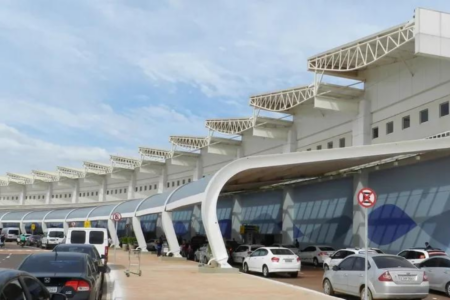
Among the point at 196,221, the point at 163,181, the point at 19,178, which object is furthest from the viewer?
the point at 19,178

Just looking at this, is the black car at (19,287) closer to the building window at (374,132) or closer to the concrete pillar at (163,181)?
the building window at (374,132)

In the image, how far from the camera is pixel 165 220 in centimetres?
3872

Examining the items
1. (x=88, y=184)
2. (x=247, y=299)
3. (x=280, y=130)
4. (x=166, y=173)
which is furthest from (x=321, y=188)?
(x=88, y=184)

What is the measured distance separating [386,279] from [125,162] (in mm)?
70084

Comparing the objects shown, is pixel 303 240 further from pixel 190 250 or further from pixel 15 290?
pixel 15 290

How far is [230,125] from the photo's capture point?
56.1 metres

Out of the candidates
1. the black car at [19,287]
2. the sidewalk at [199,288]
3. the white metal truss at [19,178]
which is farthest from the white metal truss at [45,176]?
the black car at [19,287]

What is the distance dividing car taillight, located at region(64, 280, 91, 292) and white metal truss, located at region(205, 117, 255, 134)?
4013 centimetres

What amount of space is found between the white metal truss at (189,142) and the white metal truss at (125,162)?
45.5 ft

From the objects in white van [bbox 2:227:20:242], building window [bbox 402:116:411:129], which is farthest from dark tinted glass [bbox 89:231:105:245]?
white van [bbox 2:227:20:242]

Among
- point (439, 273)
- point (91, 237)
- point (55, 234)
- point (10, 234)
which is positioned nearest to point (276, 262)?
point (439, 273)

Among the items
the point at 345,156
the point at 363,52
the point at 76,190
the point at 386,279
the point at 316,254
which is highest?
the point at 363,52

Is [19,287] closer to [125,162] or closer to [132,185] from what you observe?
[125,162]

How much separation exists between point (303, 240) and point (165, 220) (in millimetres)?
12139
